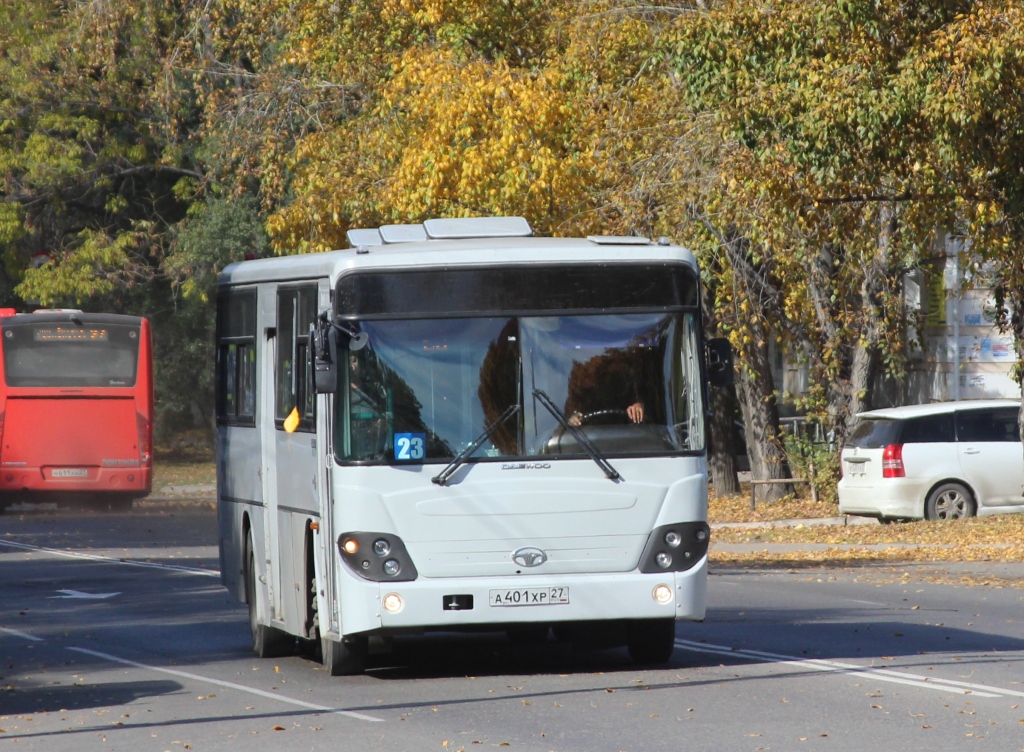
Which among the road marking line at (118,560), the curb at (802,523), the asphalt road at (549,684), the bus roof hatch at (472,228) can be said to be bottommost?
the asphalt road at (549,684)

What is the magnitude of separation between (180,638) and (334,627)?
146 inches

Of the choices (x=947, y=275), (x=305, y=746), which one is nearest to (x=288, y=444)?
(x=305, y=746)

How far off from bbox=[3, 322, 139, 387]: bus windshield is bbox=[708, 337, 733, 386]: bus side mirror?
884 inches

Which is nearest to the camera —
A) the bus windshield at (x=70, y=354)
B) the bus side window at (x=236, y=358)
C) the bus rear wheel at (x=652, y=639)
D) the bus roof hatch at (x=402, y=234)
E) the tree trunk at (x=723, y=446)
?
the bus rear wheel at (x=652, y=639)

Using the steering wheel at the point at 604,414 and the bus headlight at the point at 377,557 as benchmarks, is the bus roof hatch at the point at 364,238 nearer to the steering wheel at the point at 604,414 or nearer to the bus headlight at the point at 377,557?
the steering wheel at the point at 604,414

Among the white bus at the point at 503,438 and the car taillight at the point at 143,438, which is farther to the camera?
the car taillight at the point at 143,438

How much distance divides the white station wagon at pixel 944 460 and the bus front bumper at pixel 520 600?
14.0 m

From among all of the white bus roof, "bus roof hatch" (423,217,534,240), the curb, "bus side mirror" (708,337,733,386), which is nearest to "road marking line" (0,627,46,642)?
the white bus roof

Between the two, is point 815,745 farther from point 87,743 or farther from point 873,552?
point 873,552

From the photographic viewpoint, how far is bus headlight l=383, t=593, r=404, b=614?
10.4 metres

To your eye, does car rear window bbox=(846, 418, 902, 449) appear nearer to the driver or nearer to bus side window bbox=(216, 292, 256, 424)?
bus side window bbox=(216, 292, 256, 424)

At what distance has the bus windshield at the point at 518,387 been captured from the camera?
10617 mm

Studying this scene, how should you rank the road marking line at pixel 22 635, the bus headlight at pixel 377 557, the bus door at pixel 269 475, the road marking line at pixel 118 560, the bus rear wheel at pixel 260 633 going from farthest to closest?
the road marking line at pixel 118 560 → the road marking line at pixel 22 635 → the bus rear wheel at pixel 260 633 → the bus door at pixel 269 475 → the bus headlight at pixel 377 557

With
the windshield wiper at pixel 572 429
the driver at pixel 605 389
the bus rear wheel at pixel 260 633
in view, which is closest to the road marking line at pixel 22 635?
the bus rear wheel at pixel 260 633
